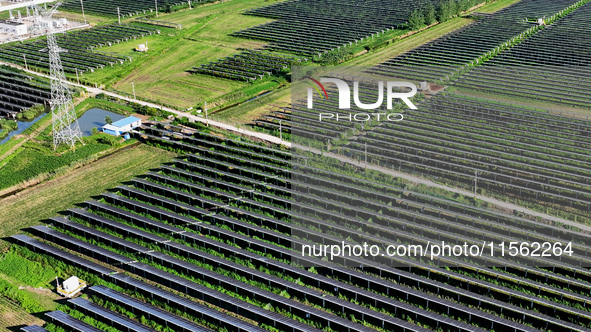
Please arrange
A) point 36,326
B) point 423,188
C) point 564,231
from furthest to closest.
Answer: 1. point 423,188
2. point 564,231
3. point 36,326

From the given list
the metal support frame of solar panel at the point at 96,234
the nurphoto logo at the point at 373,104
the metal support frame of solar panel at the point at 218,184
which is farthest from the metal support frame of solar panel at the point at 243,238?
the nurphoto logo at the point at 373,104

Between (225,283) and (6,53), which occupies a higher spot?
(6,53)

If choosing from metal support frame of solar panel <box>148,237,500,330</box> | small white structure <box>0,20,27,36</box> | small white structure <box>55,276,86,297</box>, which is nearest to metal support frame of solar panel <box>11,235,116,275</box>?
small white structure <box>55,276,86,297</box>

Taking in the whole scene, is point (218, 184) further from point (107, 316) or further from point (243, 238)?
point (107, 316)

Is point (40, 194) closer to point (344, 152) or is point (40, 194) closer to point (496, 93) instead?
point (344, 152)

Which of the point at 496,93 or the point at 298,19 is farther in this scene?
the point at 298,19

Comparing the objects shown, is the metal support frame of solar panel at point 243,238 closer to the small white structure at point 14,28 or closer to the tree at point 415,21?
the small white structure at point 14,28

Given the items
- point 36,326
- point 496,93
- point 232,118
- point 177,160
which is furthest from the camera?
point 496,93

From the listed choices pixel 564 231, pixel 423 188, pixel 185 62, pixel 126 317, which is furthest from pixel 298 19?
pixel 126 317
